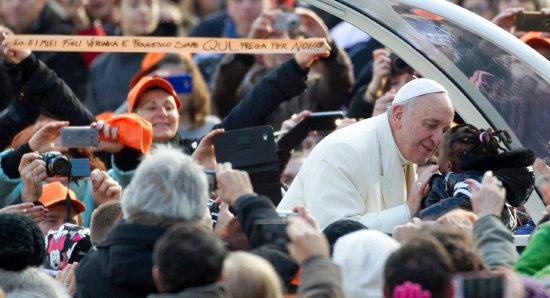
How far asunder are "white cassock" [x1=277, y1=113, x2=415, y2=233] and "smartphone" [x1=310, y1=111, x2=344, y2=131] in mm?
796

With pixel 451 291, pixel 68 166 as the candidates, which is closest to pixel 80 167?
pixel 68 166

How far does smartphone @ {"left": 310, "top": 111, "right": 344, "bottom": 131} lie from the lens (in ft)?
23.7

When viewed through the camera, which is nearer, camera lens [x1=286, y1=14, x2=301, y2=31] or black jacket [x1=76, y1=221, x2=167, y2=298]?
black jacket [x1=76, y1=221, x2=167, y2=298]

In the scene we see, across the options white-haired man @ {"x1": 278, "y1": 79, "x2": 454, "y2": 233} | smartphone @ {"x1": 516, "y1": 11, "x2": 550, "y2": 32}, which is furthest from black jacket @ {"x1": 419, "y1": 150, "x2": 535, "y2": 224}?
smartphone @ {"x1": 516, "y1": 11, "x2": 550, "y2": 32}

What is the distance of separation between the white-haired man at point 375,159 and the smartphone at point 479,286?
2.18m

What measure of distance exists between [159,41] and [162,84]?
751mm

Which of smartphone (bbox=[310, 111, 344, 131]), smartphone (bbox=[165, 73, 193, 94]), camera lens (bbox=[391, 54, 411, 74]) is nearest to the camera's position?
smartphone (bbox=[310, 111, 344, 131])

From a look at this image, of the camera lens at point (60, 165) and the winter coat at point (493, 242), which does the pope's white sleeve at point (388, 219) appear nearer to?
the winter coat at point (493, 242)

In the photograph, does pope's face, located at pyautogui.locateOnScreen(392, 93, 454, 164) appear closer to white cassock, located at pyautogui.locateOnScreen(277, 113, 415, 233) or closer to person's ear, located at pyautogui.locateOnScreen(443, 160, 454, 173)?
white cassock, located at pyautogui.locateOnScreen(277, 113, 415, 233)

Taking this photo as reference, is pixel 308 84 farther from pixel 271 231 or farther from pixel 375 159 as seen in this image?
pixel 271 231

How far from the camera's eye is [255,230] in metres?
4.73

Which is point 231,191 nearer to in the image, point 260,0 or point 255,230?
point 255,230

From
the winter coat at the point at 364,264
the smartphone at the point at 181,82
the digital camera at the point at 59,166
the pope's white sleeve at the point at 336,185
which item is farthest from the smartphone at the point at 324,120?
the winter coat at the point at 364,264

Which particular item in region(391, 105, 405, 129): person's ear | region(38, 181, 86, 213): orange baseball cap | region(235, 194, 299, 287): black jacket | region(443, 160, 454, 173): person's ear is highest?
region(391, 105, 405, 129): person's ear
